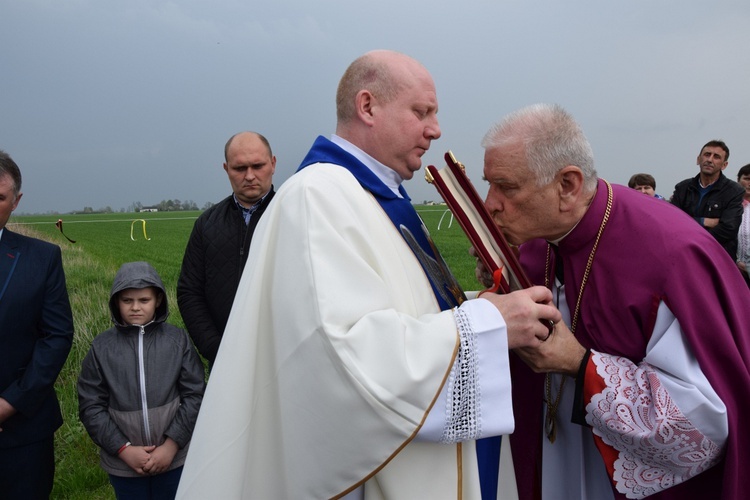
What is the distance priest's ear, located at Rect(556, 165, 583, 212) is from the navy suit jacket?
290 cm

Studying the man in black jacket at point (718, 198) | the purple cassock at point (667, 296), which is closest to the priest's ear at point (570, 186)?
the purple cassock at point (667, 296)

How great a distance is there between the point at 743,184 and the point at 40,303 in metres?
9.14

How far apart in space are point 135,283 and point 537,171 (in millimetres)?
2583

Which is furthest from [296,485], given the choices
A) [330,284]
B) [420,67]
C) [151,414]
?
[151,414]

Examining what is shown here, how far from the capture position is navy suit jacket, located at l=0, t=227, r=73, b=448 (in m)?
3.41

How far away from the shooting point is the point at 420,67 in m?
2.60

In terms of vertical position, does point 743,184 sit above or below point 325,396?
above

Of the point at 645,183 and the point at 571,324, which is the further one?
the point at 645,183

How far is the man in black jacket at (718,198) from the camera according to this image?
8211mm

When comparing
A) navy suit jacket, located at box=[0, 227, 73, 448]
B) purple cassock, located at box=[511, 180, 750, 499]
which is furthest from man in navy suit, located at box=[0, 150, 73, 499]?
purple cassock, located at box=[511, 180, 750, 499]

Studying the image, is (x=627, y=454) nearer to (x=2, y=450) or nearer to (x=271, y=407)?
(x=271, y=407)

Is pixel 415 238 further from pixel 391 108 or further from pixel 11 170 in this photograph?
pixel 11 170

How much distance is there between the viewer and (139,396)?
3.70 meters

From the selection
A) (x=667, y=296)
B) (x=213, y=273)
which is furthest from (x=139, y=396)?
(x=667, y=296)
